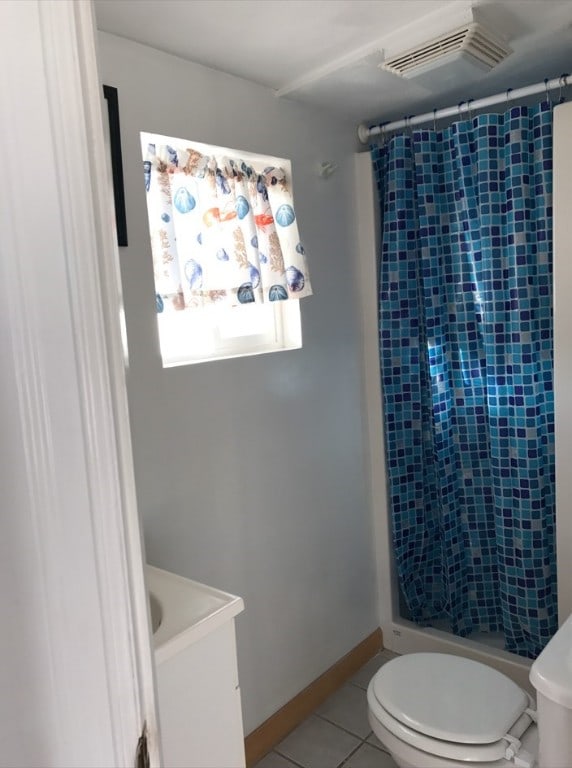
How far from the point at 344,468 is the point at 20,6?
211 centimetres

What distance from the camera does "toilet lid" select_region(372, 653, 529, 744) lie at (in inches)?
61.7

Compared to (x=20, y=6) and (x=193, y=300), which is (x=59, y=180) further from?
(x=193, y=300)

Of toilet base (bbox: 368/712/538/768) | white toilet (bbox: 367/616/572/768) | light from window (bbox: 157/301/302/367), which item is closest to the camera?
white toilet (bbox: 367/616/572/768)

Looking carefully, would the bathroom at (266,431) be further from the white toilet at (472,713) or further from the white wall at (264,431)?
the white toilet at (472,713)

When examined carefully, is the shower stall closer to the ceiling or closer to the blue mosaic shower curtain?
the blue mosaic shower curtain

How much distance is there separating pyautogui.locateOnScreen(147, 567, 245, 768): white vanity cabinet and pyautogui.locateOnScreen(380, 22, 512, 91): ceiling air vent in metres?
1.58

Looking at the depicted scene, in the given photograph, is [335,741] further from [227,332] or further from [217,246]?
[217,246]

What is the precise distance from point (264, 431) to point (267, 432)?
16 millimetres

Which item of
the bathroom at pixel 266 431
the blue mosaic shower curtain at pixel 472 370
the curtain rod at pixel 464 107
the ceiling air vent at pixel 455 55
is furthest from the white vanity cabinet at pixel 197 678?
the curtain rod at pixel 464 107

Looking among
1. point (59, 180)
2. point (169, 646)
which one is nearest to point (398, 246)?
point (169, 646)

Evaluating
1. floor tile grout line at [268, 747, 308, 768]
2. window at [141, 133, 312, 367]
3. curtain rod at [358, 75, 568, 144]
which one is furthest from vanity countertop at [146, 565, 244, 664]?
curtain rod at [358, 75, 568, 144]

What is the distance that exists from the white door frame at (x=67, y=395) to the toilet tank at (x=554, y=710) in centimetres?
105

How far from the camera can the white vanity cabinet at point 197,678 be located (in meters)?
1.21

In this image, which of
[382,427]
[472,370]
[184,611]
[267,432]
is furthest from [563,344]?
A: [184,611]
